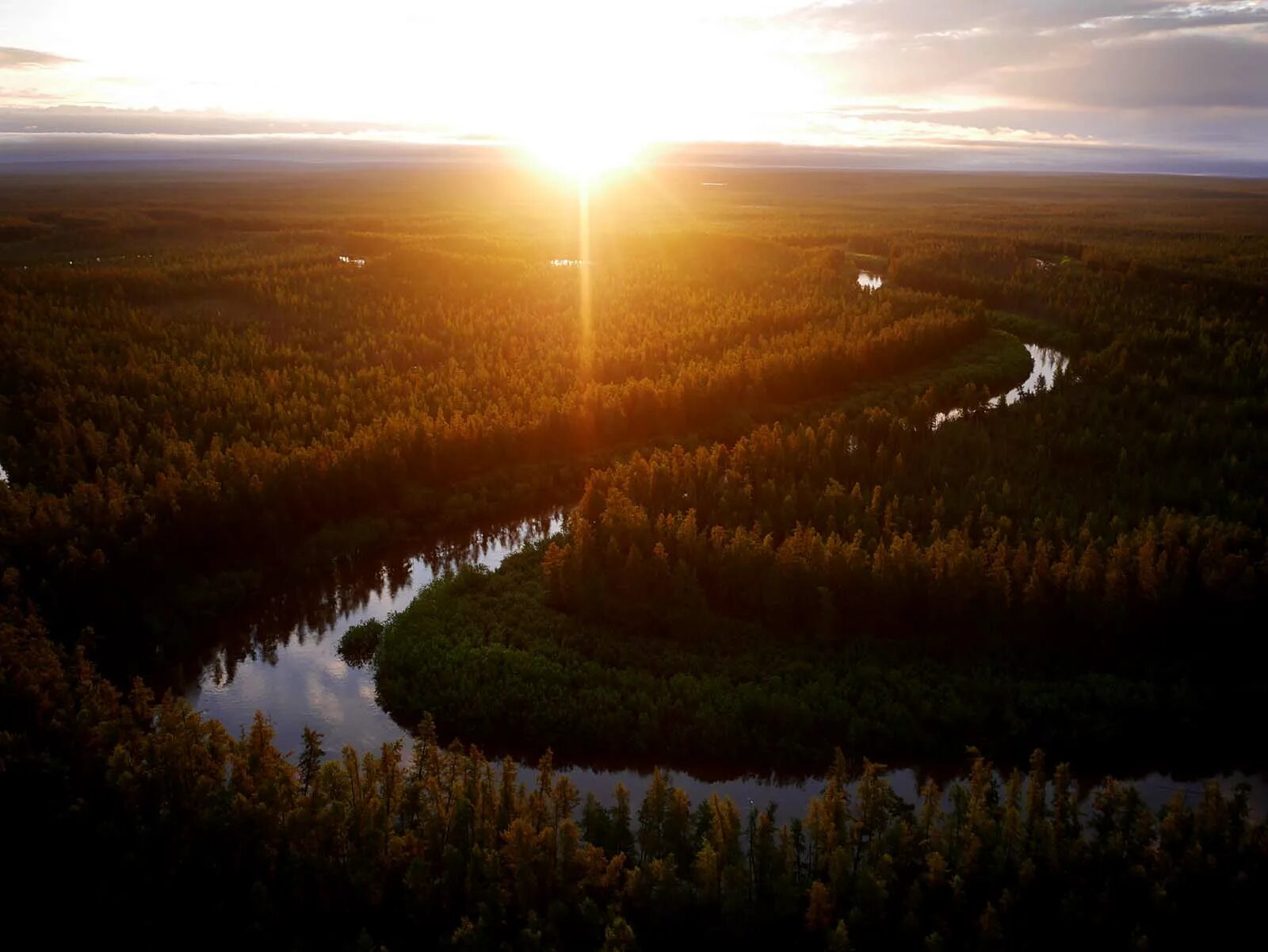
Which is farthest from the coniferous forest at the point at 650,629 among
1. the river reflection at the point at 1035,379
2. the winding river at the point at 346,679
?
the river reflection at the point at 1035,379

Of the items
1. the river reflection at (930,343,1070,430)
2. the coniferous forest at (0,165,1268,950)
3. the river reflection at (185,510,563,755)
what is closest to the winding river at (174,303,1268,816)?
the river reflection at (185,510,563,755)

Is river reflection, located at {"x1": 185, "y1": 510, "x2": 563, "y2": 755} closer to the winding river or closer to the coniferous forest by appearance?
the winding river

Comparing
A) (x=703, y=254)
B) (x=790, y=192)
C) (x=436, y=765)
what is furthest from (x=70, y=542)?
(x=790, y=192)

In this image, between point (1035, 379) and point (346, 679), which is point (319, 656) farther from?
point (1035, 379)

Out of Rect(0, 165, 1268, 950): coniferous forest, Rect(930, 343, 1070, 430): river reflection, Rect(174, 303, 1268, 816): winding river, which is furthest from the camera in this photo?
Rect(930, 343, 1070, 430): river reflection

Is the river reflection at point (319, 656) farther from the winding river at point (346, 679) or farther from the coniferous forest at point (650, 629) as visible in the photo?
the coniferous forest at point (650, 629)

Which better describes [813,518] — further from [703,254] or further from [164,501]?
[703,254]
